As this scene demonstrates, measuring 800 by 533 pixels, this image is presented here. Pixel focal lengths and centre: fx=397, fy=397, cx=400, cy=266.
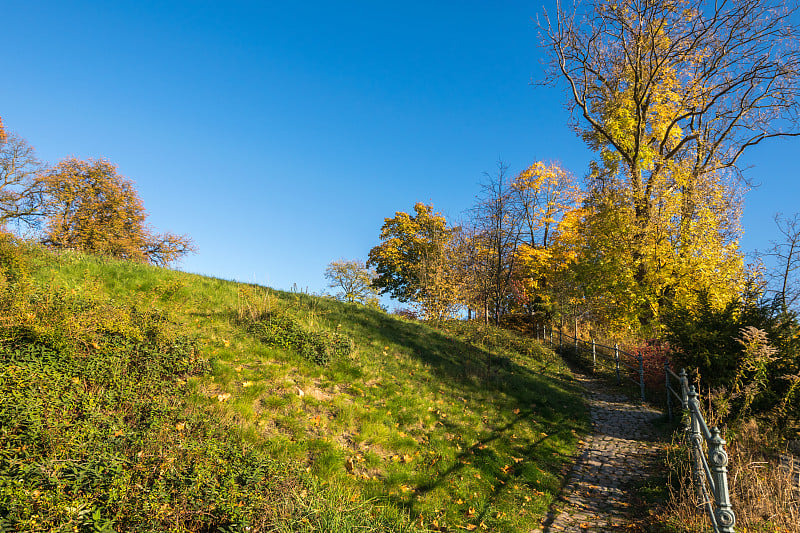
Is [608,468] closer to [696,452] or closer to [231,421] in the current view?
[696,452]

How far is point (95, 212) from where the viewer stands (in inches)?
1093

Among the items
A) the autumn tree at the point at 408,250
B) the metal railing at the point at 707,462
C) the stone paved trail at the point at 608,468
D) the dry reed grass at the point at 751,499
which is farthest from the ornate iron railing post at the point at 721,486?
the autumn tree at the point at 408,250

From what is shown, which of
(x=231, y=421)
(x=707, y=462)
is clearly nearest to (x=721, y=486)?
(x=707, y=462)

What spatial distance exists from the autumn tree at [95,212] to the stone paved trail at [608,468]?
84.9ft

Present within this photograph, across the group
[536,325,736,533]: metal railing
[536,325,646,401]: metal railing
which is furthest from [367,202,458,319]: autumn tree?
[536,325,736,533]: metal railing

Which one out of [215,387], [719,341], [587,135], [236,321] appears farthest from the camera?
[587,135]

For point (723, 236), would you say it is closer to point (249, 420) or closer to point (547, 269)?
point (547, 269)

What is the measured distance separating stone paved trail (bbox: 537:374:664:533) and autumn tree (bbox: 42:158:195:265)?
25.9 meters

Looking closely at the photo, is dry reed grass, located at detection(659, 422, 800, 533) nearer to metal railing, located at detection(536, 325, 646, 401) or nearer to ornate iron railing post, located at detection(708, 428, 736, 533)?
ornate iron railing post, located at detection(708, 428, 736, 533)

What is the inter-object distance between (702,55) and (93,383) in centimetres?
2034

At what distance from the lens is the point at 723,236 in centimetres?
1413

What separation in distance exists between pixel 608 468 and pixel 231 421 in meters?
7.12

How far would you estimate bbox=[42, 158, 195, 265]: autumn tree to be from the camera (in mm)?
Result: 25438

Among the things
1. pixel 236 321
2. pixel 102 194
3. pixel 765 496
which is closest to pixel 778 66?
pixel 765 496
